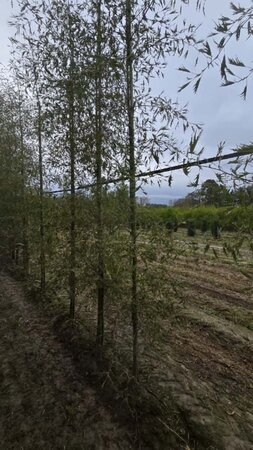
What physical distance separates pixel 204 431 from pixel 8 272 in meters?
4.66

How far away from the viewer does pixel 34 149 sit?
197 inches

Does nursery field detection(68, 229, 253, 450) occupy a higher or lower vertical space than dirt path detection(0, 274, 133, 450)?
higher

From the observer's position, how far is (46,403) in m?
2.30

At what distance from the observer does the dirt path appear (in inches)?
77.6

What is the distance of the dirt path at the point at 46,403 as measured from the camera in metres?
1.97

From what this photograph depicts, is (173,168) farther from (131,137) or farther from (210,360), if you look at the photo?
(210,360)

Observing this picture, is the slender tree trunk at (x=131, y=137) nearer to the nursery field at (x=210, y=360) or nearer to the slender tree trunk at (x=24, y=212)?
the nursery field at (x=210, y=360)

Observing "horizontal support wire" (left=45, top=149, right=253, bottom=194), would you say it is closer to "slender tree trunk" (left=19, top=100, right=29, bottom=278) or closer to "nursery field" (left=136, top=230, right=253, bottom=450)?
"nursery field" (left=136, top=230, right=253, bottom=450)

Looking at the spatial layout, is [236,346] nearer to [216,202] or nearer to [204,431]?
[204,431]

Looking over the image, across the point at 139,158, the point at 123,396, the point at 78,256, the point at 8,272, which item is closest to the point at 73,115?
the point at 139,158

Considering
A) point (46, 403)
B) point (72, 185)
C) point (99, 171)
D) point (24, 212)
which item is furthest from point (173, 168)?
point (24, 212)

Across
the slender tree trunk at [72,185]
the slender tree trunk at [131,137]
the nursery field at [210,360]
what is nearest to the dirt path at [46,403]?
the nursery field at [210,360]

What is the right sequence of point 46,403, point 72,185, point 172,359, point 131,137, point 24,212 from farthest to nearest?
point 24,212
point 72,185
point 172,359
point 46,403
point 131,137

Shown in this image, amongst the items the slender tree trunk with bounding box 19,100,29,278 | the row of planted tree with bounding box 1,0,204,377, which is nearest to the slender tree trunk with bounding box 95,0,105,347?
the row of planted tree with bounding box 1,0,204,377
